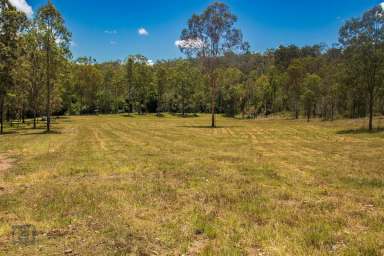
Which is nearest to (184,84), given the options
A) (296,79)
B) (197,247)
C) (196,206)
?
(296,79)

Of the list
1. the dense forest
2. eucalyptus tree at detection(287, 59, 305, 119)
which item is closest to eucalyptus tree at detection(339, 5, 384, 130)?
the dense forest

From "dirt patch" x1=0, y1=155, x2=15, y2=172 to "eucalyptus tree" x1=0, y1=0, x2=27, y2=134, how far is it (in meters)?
14.3

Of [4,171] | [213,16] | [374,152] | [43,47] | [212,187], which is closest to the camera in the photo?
[212,187]

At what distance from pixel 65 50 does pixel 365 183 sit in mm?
27754

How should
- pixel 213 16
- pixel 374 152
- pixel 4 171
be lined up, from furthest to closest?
pixel 213 16 < pixel 374 152 < pixel 4 171

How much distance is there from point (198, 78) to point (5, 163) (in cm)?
7629

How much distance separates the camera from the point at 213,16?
36562 millimetres

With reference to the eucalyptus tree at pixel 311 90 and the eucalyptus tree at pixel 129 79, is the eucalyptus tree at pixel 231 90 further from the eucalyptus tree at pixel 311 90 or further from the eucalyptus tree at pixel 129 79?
the eucalyptus tree at pixel 311 90

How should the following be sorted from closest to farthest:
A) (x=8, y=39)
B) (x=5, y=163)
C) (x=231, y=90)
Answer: (x=5, y=163), (x=8, y=39), (x=231, y=90)

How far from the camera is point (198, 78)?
87.4m

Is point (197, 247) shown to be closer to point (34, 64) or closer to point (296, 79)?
point (34, 64)

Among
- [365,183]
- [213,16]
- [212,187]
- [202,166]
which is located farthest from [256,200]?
[213,16]

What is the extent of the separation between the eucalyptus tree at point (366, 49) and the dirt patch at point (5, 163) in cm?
2689

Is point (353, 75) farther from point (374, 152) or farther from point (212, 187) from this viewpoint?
point (212, 187)
